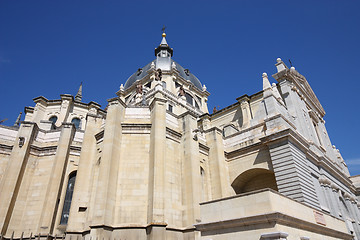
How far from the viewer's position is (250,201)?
9.89 meters

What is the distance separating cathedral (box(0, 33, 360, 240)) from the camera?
1091 centimetres

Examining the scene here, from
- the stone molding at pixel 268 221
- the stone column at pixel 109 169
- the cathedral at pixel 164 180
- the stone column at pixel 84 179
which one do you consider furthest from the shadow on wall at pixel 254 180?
the stone column at pixel 84 179

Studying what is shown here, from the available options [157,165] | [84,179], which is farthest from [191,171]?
[84,179]

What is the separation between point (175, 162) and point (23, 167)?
10700 mm

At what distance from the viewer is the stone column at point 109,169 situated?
13.9 metres

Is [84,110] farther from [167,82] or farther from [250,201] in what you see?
[250,201]

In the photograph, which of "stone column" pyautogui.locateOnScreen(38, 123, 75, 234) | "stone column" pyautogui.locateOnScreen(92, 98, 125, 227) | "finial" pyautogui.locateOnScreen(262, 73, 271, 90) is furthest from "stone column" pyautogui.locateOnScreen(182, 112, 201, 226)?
"stone column" pyautogui.locateOnScreen(38, 123, 75, 234)

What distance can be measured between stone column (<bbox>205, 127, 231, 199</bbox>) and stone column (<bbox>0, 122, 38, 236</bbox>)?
13475 mm

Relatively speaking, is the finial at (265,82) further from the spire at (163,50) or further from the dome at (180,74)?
the spire at (163,50)

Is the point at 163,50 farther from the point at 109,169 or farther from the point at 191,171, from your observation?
the point at 109,169

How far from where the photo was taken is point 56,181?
17.5 meters

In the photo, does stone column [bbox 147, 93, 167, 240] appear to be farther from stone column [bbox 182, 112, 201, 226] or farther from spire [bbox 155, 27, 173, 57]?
spire [bbox 155, 27, 173, 57]

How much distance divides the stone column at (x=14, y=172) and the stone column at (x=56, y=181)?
1922 millimetres

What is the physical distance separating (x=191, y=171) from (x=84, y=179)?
7222mm
